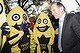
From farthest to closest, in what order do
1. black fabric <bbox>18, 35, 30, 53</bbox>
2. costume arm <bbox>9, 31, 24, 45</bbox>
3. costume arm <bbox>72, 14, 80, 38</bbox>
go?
black fabric <bbox>18, 35, 30, 53</bbox> → costume arm <bbox>9, 31, 24, 45</bbox> → costume arm <bbox>72, 14, 80, 38</bbox>

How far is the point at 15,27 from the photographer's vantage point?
2574mm

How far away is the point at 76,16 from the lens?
194 centimetres

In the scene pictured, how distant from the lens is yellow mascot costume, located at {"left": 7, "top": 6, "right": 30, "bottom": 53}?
2529 mm

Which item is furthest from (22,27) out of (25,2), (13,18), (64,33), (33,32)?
(64,33)

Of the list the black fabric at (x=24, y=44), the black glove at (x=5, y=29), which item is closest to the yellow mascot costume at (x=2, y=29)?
the black glove at (x=5, y=29)

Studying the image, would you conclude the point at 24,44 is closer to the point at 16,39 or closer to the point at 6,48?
the point at 16,39

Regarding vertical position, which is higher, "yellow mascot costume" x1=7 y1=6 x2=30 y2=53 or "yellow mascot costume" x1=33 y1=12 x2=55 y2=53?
"yellow mascot costume" x1=7 y1=6 x2=30 y2=53

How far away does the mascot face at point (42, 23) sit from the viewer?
120 inches

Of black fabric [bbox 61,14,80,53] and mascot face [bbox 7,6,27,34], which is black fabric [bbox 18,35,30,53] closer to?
mascot face [bbox 7,6,27,34]

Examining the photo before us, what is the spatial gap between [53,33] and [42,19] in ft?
1.04

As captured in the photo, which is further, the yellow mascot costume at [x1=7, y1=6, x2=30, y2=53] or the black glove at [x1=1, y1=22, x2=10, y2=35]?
the yellow mascot costume at [x1=7, y1=6, x2=30, y2=53]

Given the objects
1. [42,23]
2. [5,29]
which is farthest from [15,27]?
[42,23]

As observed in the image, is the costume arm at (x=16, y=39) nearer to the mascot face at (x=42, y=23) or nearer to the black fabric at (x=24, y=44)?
the black fabric at (x=24, y=44)

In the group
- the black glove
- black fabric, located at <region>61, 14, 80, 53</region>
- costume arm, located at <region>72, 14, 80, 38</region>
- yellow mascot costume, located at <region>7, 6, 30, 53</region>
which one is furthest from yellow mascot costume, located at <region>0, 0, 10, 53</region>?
costume arm, located at <region>72, 14, 80, 38</region>
